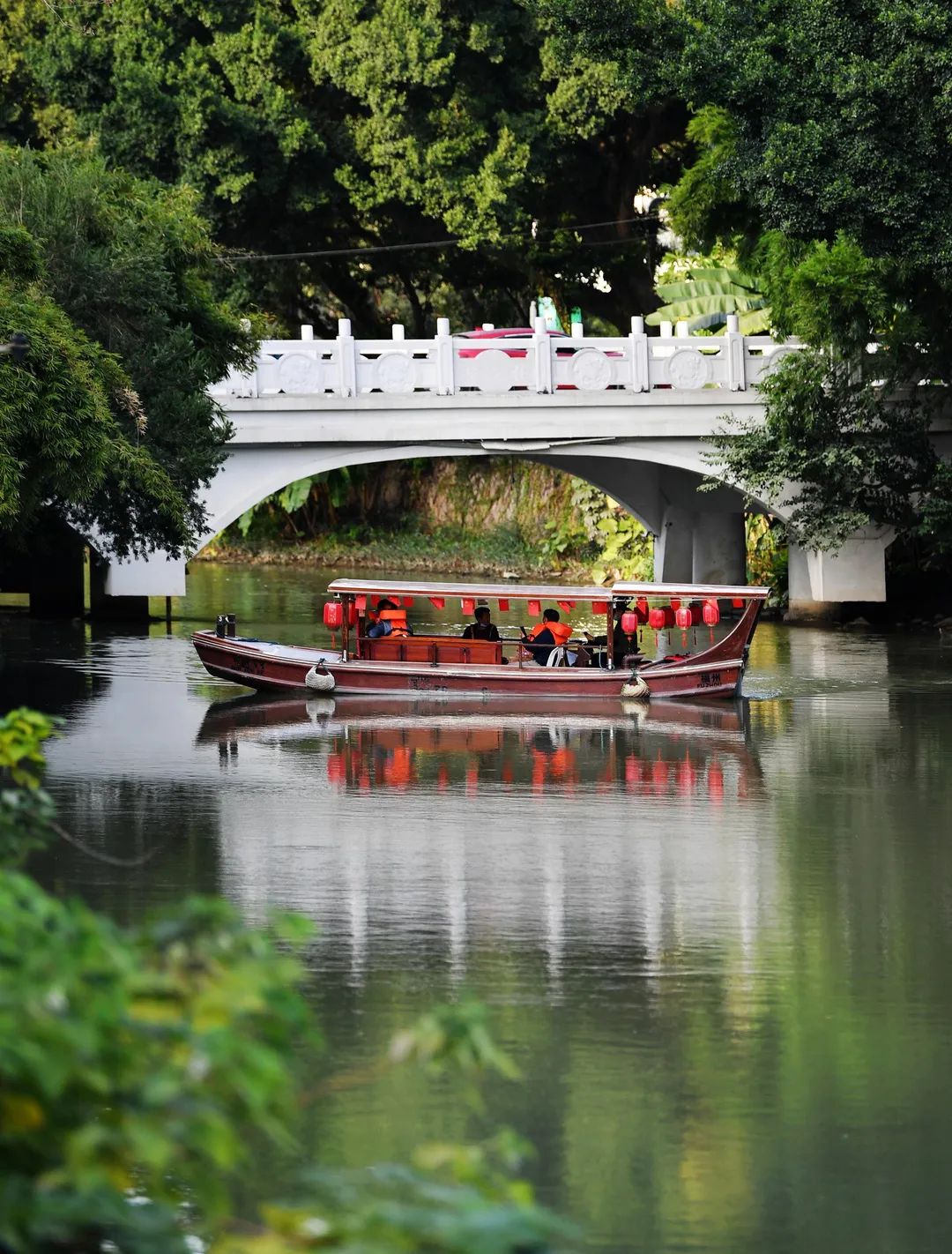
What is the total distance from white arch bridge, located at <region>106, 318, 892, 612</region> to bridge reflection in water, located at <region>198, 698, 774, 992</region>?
27.2 ft

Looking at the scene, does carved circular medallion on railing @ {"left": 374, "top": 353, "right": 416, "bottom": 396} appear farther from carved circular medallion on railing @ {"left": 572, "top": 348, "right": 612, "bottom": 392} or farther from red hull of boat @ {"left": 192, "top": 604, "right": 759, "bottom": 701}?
red hull of boat @ {"left": 192, "top": 604, "right": 759, "bottom": 701}

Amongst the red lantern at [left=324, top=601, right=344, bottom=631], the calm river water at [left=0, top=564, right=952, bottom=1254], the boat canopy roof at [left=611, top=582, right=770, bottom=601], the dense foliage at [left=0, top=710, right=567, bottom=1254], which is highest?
the boat canopy roof at [left=611, top=582, right=770, bottom=601]

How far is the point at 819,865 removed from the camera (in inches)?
587

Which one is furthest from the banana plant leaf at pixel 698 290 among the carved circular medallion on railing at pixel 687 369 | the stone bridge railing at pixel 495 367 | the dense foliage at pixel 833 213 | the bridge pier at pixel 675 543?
the carved circular medallion on railing at pixel 687 369

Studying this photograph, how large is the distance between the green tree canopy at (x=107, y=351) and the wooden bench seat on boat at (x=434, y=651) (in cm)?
305

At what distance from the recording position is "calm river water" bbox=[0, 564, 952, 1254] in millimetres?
8875

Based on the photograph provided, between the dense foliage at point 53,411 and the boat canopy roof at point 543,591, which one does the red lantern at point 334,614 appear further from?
the dense foliage at point 53,411

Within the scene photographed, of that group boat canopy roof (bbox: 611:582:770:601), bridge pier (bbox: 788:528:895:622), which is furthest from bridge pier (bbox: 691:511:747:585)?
boat canopy roof (bbox: 611:582:770:601)

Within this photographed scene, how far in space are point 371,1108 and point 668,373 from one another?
23.6m

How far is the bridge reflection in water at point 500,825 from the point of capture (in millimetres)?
13164

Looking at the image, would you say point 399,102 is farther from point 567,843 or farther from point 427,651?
point 567,843

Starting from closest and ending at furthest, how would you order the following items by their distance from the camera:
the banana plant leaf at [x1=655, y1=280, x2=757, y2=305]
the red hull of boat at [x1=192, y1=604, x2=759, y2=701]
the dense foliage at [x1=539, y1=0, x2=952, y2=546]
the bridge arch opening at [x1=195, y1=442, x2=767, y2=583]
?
the dense foliage at [x1=539, y1=0, x2=952, y2=546] < the red hull of boat at [x1=192, y1=604, x2=759, y2=701] < the bridge arch opening at [x1=195, y1=442, x2=767, y2=583] < the banana plant leaf at [x1=655, y1=280, x2=757, y2=305]

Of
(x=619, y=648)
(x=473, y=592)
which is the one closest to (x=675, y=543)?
(x=619, y=648)

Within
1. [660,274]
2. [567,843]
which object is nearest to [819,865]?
[567,843]
